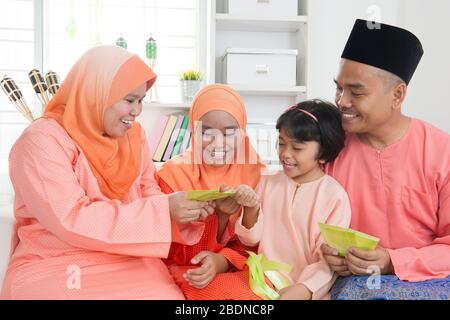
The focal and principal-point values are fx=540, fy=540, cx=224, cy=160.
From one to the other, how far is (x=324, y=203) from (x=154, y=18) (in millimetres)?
2017

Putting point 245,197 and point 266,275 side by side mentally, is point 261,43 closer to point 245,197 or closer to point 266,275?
point 245,197

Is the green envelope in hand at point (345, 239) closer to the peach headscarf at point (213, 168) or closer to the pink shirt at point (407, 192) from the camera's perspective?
the pink shirt at point (407, 192)

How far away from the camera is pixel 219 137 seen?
162cm

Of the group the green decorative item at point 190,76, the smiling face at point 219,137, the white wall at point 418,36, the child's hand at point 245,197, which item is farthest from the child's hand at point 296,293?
the green decorative item at point 190,76

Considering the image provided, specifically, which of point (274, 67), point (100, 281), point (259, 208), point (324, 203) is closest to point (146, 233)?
point (100, 281)

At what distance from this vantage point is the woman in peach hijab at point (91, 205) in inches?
52.0

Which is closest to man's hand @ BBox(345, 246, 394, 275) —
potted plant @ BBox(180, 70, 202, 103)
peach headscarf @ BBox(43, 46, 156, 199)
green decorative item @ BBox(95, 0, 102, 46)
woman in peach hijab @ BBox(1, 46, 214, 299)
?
woman in peach hijab @ BBox(1, 46, 214, 299)

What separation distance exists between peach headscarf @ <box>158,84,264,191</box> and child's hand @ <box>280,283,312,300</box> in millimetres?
413

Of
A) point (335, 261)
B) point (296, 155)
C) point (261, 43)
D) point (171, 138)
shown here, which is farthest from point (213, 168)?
point (261, 43)

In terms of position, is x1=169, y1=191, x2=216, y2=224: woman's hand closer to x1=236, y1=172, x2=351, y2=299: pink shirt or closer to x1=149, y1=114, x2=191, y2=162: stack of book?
x1=236, y1=172, x2=351, y2=299: pink shirt

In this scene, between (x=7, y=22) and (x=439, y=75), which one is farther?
(x=7, y=22)

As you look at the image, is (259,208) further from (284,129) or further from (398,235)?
(398,235)

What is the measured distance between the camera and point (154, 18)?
316 cm

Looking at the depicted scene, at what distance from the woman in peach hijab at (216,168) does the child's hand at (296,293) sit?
0.67 ft
